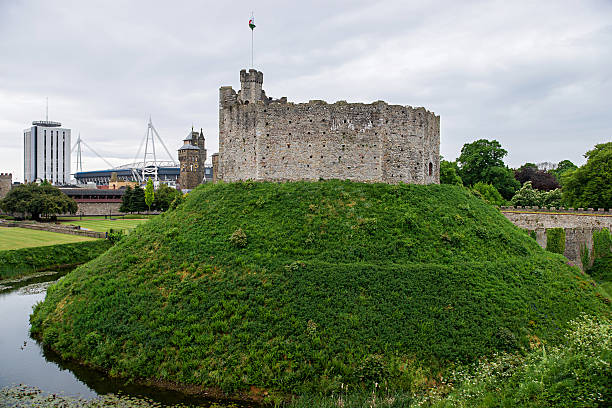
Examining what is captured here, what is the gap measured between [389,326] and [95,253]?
3780cm

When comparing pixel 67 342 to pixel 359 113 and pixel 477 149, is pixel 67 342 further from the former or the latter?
pixel 477 149

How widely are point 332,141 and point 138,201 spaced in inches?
2639

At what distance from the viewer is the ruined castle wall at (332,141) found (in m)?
29.2

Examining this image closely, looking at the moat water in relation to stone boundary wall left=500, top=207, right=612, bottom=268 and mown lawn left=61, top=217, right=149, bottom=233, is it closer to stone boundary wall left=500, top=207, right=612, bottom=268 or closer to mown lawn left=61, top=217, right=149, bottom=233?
mown lawn left=61, top=217, right=149, bottom=233

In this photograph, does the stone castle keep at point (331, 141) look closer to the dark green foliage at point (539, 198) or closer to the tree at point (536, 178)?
the dark green foliage at point (539, 198)

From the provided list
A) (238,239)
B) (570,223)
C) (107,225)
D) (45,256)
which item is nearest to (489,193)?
(570,223)

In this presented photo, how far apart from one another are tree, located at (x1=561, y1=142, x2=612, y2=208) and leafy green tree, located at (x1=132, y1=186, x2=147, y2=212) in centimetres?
7826

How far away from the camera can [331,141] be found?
2919 cm

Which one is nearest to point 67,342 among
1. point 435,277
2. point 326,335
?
point 326,335

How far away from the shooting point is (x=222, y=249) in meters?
23.4

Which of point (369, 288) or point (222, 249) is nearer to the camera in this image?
point (369, 288)

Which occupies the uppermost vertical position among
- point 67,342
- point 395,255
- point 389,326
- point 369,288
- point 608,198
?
point 608,198

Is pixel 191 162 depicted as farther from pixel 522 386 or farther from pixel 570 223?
pixel 522 386

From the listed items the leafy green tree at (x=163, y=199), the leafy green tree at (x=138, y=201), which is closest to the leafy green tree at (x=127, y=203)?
the leafy green tree at (x=138, y=201)
